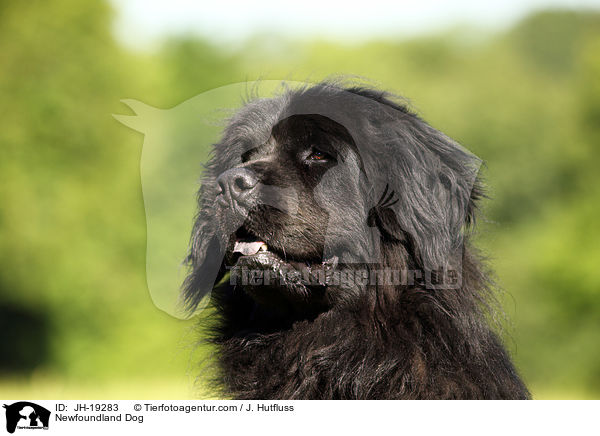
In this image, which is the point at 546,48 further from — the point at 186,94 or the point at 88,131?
the point at 88,131

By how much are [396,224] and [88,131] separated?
1095 cm

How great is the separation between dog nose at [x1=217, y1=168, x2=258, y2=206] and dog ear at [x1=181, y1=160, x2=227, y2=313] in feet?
1.28

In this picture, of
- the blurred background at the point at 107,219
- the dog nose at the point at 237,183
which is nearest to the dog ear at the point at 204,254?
the dog nose at the point at 237,183

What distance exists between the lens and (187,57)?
50.5 ft

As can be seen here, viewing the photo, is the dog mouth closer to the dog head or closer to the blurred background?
the dog head

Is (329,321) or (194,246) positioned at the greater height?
(194,246)

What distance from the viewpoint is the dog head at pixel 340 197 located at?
12.5 feet

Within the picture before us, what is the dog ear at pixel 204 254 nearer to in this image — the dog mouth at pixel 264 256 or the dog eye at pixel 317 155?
the dog mouth at pixel 264 256

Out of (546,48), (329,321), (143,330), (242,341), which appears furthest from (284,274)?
(546,48)
